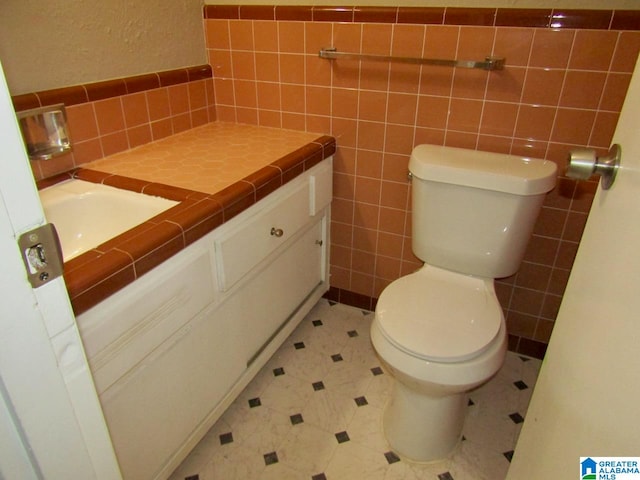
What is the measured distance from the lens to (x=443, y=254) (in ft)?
5.06

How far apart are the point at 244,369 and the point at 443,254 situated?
2.57ft

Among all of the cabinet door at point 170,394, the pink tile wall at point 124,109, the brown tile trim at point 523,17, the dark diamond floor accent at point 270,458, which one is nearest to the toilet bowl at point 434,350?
the dark diamond floor accent at point 270,458

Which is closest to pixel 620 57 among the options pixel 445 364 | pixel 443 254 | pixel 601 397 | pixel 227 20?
pixel 443 254

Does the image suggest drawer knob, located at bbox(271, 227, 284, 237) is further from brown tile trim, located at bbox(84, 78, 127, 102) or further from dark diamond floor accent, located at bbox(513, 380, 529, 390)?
dark diamond floor accent, located at bbox(513, 380, 529, 390)

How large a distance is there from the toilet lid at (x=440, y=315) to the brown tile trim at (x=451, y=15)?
817mm

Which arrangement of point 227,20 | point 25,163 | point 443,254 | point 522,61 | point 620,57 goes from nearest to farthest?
point 25,163, point 620,57, point 522,61, point 443,254, point 227,20

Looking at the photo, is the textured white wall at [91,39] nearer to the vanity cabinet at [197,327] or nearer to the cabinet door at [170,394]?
the vanity cabinet at [197,327]

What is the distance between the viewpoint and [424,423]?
54.2 inches

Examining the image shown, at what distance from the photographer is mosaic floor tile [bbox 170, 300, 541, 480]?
139 centimetres

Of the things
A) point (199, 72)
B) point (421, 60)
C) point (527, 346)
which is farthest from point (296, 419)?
point (199, 72)

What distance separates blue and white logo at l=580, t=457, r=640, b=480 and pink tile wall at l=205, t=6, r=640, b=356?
1.17 m

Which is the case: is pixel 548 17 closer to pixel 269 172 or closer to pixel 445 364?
pixel 269 172

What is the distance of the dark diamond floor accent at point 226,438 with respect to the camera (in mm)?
1474

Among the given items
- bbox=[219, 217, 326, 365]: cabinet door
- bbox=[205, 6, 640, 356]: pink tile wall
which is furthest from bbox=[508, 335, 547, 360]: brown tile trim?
bbox=[219, 217, 326, 365]: cabinet door
